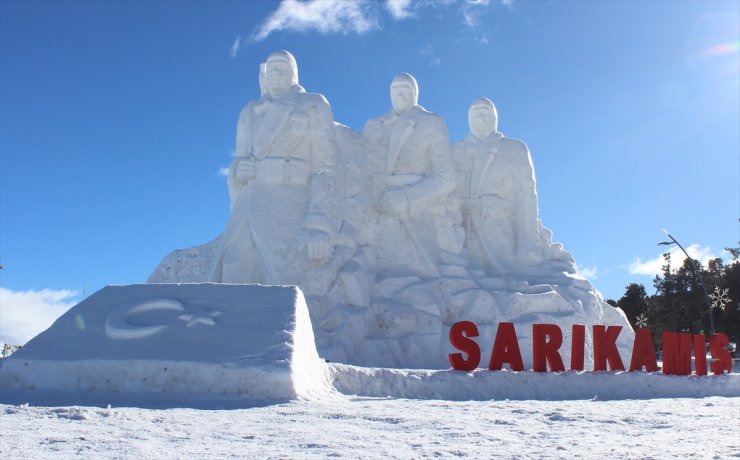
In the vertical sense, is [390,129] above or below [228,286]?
above

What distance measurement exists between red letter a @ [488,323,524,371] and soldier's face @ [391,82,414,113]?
5.44 meters

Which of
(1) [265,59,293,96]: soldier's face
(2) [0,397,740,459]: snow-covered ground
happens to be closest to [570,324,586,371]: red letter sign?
(2) [0,397,740,459]: snow-covered ground

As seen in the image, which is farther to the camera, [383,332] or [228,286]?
[383,332]

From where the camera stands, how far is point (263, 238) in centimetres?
1223

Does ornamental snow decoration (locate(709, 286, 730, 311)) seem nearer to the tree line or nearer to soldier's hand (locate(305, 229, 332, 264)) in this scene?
the tree line

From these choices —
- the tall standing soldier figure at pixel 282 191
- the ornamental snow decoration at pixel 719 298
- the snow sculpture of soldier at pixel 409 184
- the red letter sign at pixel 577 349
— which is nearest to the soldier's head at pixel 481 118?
the snow sculpture of soldier at pixel 409 184

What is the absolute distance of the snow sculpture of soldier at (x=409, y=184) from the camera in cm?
1354

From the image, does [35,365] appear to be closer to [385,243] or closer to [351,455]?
[351,455]

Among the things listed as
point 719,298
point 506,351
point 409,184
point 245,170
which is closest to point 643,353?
point 506,351

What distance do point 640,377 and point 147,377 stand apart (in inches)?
270

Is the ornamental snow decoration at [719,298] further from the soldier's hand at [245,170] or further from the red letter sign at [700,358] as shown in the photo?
the soldier's hand at [245,170]

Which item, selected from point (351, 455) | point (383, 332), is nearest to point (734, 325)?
point (383, 332)

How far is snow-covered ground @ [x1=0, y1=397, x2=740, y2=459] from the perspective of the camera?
15.0 ft

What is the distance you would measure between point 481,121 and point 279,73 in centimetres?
452
